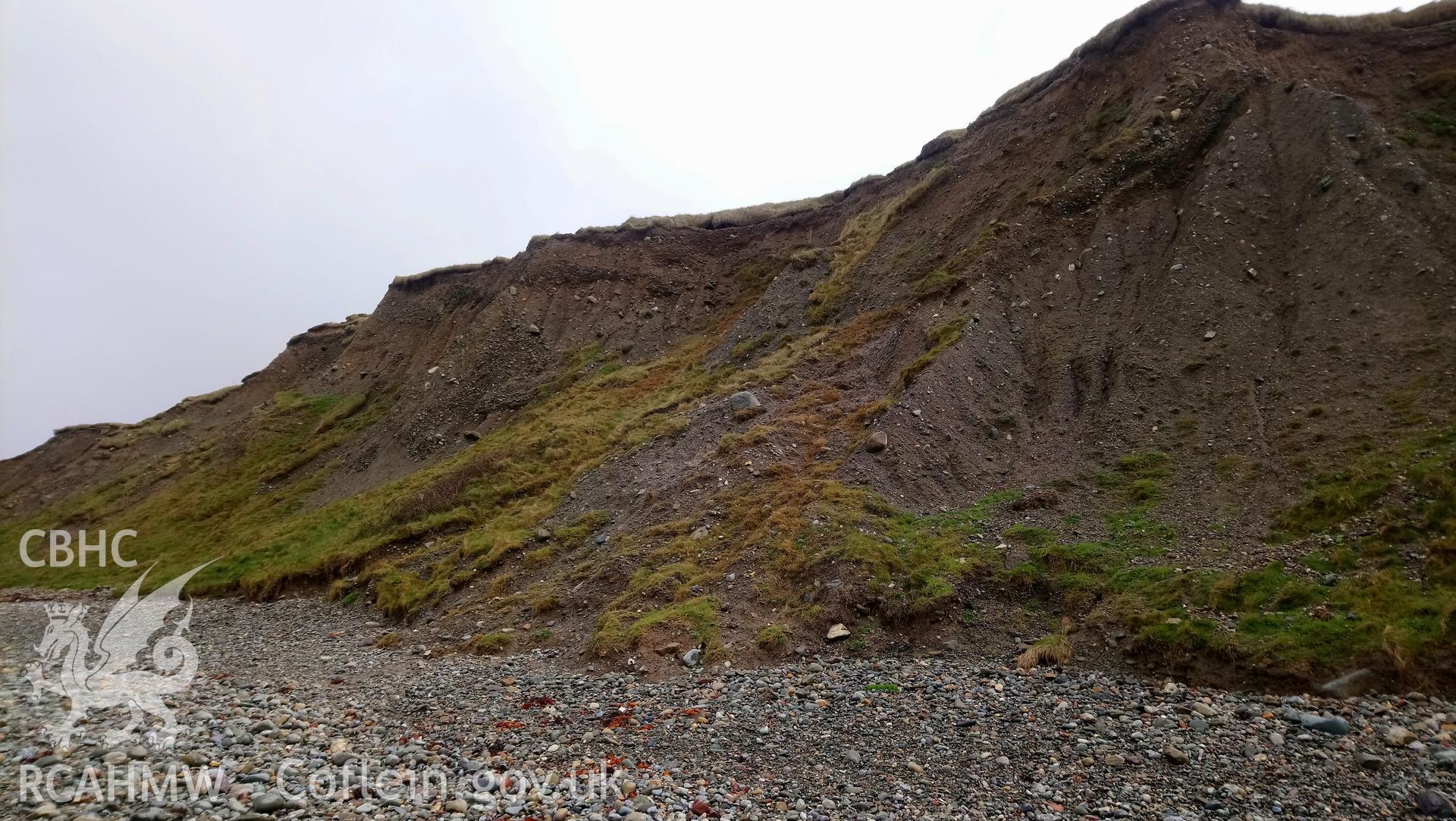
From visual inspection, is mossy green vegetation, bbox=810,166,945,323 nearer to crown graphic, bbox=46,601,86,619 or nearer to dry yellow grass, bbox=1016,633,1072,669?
dry yellow grass, bbox=1016,633,1072,669

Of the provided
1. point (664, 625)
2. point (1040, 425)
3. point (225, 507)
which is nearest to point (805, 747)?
point (664, 625)

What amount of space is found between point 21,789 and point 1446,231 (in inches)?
1254

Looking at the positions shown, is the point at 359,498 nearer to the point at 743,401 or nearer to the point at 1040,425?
the point at 743,401

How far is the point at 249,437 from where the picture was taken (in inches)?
1868

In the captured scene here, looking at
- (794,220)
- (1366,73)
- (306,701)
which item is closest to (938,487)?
(306,701)

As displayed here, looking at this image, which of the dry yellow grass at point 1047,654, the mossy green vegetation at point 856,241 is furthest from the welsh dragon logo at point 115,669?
the mossy green vegetation at point 856,241

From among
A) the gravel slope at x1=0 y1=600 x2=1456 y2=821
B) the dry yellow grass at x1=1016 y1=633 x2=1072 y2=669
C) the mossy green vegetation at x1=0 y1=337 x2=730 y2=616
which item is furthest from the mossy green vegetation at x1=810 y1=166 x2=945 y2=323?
the gravel slope at x1=0 y1=600 x2=1456 y2=821

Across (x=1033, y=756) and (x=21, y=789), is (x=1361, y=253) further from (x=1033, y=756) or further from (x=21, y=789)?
(x=21, y=789)

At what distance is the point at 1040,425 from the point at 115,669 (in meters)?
23.6

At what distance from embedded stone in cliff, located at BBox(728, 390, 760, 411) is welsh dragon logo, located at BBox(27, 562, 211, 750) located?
1624 centimetres

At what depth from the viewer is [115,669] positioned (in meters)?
14.6

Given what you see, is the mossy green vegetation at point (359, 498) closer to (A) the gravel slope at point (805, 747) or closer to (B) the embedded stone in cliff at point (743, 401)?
(B) the embedded stone in cliff at point (743, 401)

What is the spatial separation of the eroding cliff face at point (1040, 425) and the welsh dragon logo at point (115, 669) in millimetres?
5052

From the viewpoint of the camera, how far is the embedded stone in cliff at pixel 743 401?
942 inches
